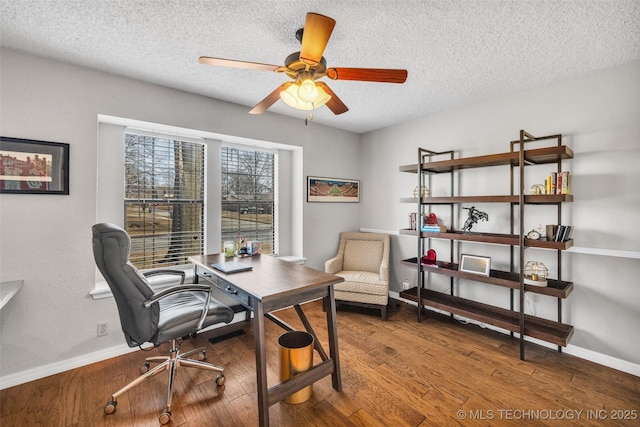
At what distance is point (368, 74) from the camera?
1.66 meters

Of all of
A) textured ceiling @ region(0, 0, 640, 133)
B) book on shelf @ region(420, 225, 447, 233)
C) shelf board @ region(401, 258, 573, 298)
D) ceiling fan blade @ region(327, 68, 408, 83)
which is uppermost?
textured ceiling @ region(0, 0, 640, 133)

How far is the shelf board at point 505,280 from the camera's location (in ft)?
7.61

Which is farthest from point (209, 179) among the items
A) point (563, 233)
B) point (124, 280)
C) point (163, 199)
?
point (563, 233)

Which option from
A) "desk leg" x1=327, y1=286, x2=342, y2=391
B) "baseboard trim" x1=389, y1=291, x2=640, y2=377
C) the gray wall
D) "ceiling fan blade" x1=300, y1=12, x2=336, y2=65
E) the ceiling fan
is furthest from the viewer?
"baseboard trim" x1=389, y1=291, x2=640, y2=377

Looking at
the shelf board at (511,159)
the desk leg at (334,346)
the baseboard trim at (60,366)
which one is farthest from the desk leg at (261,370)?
the shelf board at (511,159)

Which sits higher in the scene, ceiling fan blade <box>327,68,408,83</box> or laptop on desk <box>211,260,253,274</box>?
ceiling fan blade <box>327,68,408,83</box>

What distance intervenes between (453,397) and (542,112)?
262 cm

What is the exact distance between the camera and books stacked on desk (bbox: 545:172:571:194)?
2.34 m

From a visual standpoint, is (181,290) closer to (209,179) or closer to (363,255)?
(209,179)

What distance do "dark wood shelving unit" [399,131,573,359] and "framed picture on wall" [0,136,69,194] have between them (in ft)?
10.6

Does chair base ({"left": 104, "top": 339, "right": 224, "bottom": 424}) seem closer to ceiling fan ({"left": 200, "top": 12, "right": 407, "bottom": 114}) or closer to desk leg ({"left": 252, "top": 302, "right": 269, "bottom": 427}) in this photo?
desk leg ({"left": 252, "top": 302, "right": 269, "bottom": 427})

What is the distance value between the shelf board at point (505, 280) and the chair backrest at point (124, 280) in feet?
8.65

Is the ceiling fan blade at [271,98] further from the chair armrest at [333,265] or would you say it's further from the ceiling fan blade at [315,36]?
the chair armrest at [333,265]

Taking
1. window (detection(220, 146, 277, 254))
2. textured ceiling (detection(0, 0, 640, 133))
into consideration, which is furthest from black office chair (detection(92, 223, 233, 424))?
window (detection(220, 146, 277, 254))
